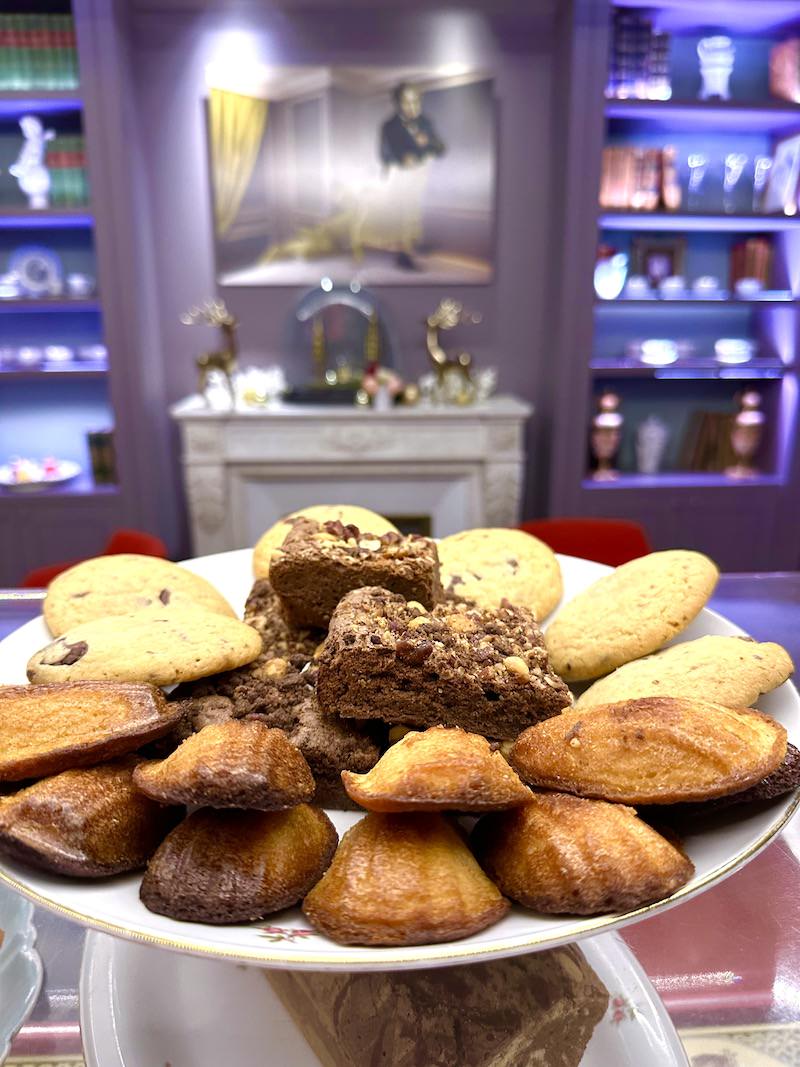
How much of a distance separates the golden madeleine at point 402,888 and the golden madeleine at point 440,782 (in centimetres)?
5

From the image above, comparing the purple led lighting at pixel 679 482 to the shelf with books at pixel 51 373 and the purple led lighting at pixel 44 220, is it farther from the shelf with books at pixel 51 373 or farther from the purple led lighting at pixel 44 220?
the purple led lighting at pixel 44 220

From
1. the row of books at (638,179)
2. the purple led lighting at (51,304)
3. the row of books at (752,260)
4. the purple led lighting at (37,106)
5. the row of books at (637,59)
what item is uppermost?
→ the row of books at (637,59)

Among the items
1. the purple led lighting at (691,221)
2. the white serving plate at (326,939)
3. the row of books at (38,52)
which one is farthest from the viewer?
the purple led lighting at (691,221)

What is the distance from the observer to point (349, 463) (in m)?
Result: 4.00

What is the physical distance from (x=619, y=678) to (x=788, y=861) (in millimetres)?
271

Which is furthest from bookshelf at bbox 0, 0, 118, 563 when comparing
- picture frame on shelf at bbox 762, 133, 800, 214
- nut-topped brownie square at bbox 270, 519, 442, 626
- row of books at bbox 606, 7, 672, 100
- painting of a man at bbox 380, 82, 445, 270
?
picture frame on shelf at bbox 762, 133, 800, 214

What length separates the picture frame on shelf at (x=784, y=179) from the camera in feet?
13.1

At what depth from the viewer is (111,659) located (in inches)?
37.0

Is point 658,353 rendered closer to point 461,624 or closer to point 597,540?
point 597,540

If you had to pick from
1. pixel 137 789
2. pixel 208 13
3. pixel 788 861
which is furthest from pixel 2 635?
Result: pixel 208 13

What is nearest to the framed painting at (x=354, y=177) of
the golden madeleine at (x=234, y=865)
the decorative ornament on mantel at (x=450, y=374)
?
the decorative ornament on mantel at (x=450, y=374)

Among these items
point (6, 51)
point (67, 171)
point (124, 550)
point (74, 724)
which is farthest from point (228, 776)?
point (6, 51)

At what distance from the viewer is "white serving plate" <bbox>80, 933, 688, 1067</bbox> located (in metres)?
0.73

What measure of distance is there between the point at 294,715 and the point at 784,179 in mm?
4292
